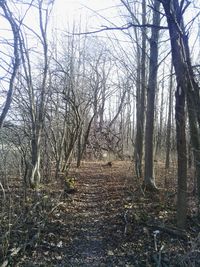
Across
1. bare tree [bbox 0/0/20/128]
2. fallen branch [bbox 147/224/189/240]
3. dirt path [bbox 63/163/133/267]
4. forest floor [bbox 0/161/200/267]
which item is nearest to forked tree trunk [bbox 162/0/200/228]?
fallen branch [bbox 147/224/189/240]

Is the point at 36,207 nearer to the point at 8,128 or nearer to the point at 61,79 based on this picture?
the point at 8,128

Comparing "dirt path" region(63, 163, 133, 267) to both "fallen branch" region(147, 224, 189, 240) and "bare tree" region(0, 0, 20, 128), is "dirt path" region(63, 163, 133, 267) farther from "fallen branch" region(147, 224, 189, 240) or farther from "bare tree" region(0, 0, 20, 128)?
"bare tree" region(0, 0, 20, 128)

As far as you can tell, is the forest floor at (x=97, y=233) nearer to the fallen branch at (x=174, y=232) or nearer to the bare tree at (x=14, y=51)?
the fallen branch at (x=174, y=232)

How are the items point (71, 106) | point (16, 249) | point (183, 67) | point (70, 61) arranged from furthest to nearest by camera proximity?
point (70, 61) < point (71, 106) < point (183, 67) < point (16, 249)

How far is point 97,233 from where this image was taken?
21.8ft

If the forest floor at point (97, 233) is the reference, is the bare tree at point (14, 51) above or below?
above

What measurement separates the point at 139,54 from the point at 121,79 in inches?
474

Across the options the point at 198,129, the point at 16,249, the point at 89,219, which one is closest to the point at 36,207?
the point at 89,219

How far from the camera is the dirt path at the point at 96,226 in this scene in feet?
18.1

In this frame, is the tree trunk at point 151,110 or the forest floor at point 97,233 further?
the tree trunk at point 151,110

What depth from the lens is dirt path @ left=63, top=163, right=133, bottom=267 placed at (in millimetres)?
5504

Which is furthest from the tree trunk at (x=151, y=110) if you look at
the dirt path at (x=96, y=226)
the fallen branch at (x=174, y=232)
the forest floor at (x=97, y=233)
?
the fallen branch at (x=174, y=232)

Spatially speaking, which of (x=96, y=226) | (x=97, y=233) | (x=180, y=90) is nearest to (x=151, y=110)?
(x=180, y=90)

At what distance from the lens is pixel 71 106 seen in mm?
15586
